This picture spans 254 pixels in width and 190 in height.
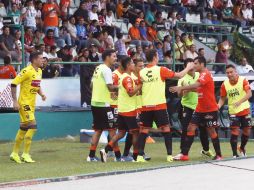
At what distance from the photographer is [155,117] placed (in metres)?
15.9

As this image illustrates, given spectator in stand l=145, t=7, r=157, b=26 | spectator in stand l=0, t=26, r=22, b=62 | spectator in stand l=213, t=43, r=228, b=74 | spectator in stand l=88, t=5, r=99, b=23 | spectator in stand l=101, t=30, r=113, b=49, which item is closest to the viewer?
spectator in stand l=0, t=26, r=22, b=62

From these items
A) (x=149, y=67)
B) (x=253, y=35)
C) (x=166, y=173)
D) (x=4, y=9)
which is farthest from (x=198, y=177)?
(x=253, y=35)

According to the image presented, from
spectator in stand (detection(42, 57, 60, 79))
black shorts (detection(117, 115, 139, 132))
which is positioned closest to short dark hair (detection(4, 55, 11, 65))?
spectator in stand (detection(42, 57, 60, 79))

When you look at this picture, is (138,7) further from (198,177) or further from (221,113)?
(198,177)

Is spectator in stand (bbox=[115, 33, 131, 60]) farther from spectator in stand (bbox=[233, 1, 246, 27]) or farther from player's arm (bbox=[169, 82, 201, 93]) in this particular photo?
player's arm (bbox=[169, 82, 201, 93])

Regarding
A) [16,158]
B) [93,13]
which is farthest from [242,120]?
[93,13]

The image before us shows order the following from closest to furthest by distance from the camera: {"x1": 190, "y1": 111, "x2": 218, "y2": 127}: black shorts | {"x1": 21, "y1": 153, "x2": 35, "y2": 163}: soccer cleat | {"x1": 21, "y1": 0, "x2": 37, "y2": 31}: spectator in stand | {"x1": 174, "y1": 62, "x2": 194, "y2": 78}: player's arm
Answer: {"x1": 174, "y1": 62, "x2": 194, "y2": 78}: player's arm, {"x1": 21, "y1": 153, "x2": 35, "y2": 163}: soccer cleat, {"x1": 190, "y1": 111, "x2": 218, "y2": 127}: black shorts, {"x1": 21, "y1": 0, "x2": 37, "y2": 31}: spectator in stand

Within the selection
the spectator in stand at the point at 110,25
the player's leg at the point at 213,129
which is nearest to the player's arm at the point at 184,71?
the player's leg at the point at 213,129

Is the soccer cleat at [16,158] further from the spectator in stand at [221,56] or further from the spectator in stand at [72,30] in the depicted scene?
the spectator in stand at [221,56]

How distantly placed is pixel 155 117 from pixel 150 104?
27 cm

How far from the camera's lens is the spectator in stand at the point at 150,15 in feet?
99.1

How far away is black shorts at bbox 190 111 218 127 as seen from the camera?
638 inches

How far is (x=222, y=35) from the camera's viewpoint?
104 feet

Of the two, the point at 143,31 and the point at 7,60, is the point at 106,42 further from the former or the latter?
the point at 7,60
